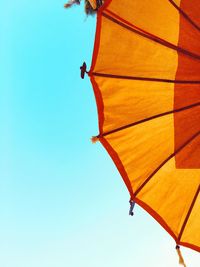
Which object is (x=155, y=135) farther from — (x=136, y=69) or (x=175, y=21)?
(x=175, y=21)

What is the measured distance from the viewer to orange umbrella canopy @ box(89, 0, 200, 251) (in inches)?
136

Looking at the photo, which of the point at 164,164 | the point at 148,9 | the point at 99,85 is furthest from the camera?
the point at 164,164

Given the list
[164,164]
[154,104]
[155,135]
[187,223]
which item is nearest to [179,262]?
[187,223]

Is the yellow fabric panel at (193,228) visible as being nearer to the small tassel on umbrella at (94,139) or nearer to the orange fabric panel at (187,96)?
the orange fabric panel at (187,96)

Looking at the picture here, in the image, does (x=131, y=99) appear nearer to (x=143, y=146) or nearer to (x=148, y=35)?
(x=143, y=146)

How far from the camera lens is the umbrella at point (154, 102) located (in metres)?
3.45

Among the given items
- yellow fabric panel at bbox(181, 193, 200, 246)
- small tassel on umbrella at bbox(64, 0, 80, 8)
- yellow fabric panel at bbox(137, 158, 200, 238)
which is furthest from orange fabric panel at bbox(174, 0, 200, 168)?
small tassel on umbrella at bbox(64, 0, 80, 8)

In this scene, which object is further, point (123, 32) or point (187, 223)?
point (187, 223)

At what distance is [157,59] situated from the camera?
363 centimetres

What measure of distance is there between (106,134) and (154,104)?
0.60 meters

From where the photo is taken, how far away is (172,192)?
395cm

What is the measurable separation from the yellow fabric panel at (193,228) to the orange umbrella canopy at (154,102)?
0.03 ft

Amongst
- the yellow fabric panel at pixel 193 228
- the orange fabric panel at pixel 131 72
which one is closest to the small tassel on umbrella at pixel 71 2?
the orange fabric panel at pixel 131 72

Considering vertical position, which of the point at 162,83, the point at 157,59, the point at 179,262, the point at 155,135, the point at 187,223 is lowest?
the point at 179,262
